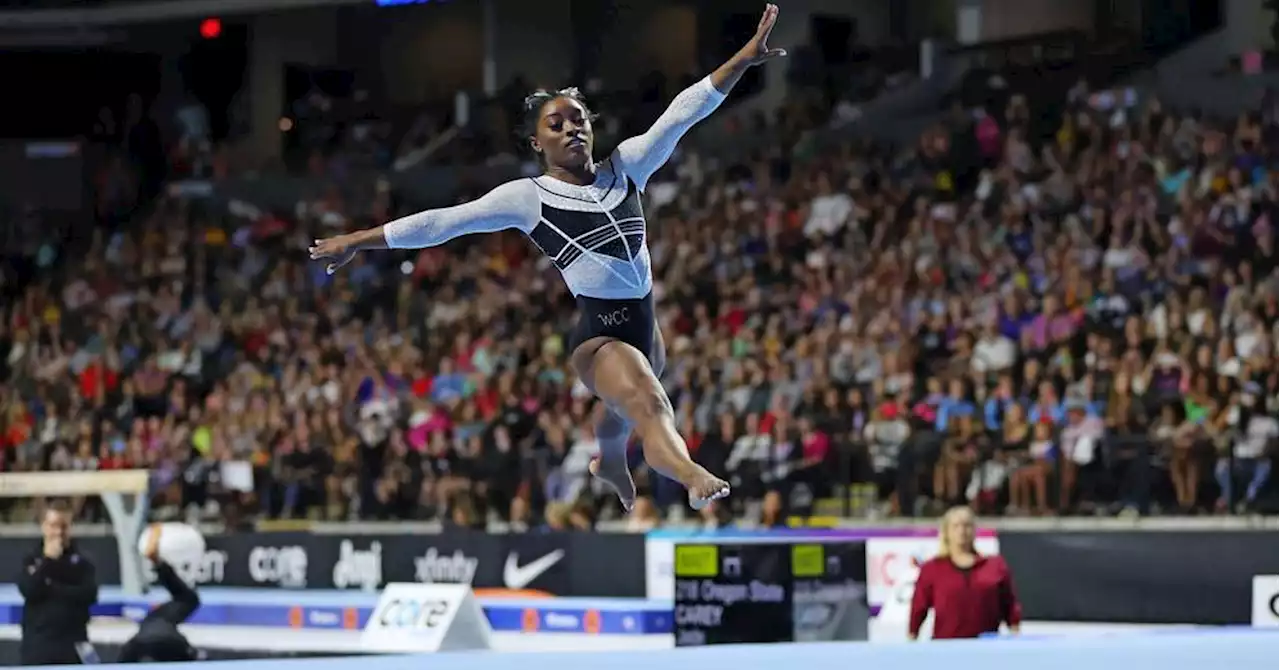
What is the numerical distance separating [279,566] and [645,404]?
31.3ft

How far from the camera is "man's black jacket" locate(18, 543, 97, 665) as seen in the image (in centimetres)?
1034

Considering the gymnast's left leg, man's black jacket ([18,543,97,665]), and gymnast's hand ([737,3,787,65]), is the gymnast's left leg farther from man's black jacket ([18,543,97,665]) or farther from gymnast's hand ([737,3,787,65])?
man's black jacket ([18,543,97,665])

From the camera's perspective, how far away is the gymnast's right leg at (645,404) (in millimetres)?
6367

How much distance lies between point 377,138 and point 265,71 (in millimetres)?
2694

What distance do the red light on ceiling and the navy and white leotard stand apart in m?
20.3

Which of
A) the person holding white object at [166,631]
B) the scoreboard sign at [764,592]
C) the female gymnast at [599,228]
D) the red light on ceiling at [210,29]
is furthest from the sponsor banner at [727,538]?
the red light on ceiling at [210,29]

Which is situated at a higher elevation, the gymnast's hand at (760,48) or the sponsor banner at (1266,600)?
the gymnast's hand at (760,48)

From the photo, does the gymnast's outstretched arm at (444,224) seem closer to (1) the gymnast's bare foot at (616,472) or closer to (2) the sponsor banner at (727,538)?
(1) the gymnast's bare foot at (616,472)

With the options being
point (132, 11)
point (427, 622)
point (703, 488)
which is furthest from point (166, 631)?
point (132, 11)

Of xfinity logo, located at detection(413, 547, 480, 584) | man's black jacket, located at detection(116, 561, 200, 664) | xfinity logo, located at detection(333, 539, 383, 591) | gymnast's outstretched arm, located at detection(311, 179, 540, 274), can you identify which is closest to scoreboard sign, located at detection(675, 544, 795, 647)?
man's black jacket, located at detection(116, 561, 200, 664)

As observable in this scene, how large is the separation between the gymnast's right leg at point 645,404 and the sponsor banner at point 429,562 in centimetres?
702

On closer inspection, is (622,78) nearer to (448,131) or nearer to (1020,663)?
(448,131)

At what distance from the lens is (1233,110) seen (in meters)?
17.1

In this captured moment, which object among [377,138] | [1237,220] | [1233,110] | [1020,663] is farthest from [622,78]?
[1020,663]
